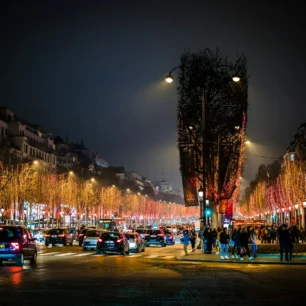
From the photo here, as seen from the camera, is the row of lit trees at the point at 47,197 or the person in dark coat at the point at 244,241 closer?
the person in dark coat at the point at 244,241

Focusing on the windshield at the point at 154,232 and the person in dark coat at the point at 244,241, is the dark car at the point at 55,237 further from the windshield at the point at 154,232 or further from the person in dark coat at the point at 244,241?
the person in dark coat at the point at 244,241

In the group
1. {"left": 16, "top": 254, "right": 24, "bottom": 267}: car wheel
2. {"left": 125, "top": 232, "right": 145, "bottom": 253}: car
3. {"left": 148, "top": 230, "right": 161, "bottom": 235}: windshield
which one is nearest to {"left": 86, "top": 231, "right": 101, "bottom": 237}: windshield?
{"left": 125, "top": 232, "right": 145, "bottom": 253}: car

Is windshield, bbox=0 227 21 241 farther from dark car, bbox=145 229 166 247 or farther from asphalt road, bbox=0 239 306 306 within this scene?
dark car, bbox=145 229 166 247

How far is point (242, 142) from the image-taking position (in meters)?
53.1

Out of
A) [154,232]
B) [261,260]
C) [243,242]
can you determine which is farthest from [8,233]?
[154,232]

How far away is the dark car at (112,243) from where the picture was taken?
1639 inches

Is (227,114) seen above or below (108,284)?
above

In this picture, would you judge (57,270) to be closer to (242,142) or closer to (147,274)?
(147,274)

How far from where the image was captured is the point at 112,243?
137 feet

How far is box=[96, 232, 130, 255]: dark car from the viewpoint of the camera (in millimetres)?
41625

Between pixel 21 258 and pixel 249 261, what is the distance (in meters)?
12.4

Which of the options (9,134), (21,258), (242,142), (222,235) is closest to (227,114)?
(242,142)

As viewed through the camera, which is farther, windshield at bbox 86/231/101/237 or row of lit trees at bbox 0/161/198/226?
row of lit trees at bbox 0/161/198/226

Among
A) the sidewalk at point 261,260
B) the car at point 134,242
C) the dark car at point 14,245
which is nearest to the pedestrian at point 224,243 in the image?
the sidewalk at point 261,260
